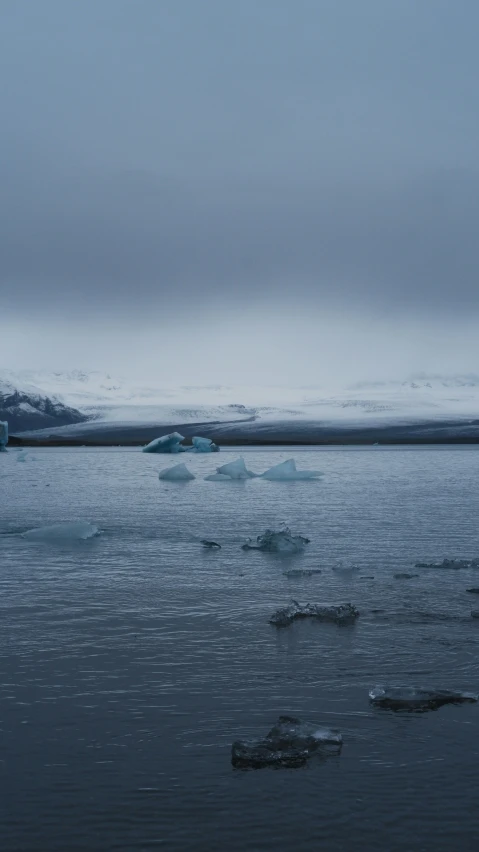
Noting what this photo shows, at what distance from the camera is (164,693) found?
281 inches

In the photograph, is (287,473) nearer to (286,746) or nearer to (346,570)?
(346,570)

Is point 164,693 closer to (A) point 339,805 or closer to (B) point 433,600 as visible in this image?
(A) point 339,805

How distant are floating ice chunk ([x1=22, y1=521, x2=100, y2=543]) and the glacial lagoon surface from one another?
1566 millimetres

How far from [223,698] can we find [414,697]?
1.57 m

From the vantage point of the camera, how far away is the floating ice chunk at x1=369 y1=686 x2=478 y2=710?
6777 millimetres

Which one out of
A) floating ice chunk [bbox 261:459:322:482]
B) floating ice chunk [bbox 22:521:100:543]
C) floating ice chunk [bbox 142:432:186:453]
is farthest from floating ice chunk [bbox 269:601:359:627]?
floating ice chunk [bbox 142:432:186:453]

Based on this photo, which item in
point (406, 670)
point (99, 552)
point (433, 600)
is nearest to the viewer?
point (406, 670)

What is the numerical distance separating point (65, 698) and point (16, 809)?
194 centimetres

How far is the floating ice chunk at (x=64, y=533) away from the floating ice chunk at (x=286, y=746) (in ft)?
38.6

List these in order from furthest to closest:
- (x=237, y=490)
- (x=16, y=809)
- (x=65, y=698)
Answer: (x=237, y=490), (x=65, y=698), (x=16, y=809)

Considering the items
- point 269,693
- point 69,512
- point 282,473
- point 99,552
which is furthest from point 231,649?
point 282,473

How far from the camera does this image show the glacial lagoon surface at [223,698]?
4.93 meters

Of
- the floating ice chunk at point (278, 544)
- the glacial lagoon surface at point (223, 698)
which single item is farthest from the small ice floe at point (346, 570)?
the floating ice chunk at point (278, 544)

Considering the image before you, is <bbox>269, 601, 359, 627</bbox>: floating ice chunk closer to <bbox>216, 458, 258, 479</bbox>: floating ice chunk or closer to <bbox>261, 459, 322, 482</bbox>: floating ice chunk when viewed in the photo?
<bbox>261, 459, 322, 482</bbox>: floating ice chunk
